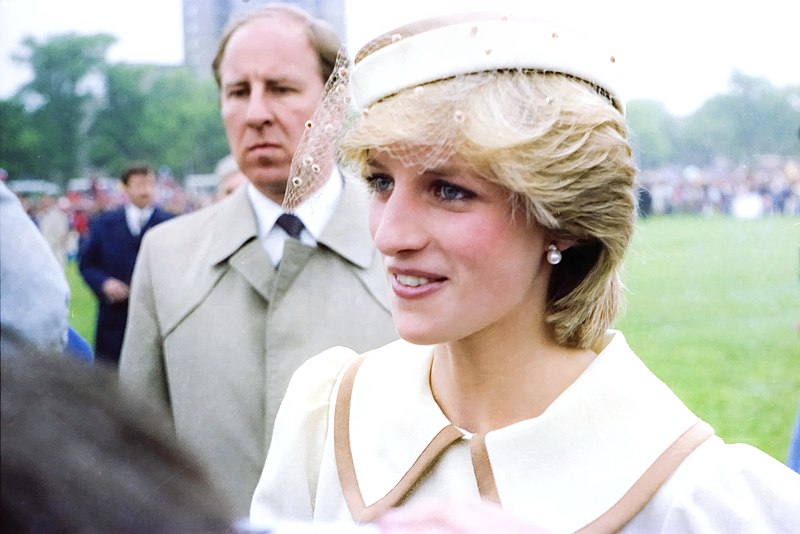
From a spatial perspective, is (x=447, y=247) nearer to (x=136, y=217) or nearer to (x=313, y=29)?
(x=313, y=29)

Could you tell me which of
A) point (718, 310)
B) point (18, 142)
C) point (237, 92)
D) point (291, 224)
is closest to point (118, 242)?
point (18, 142)

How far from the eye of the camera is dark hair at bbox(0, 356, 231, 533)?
544mm

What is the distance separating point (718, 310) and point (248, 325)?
4.12ft

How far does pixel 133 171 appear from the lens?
4.23 m

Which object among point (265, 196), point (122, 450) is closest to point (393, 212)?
point (265, 196)

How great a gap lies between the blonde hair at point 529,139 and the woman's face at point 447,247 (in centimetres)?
3

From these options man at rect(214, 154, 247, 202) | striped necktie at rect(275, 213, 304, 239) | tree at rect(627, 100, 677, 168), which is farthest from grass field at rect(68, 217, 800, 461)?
man at rect(214, 154, 247, 202)

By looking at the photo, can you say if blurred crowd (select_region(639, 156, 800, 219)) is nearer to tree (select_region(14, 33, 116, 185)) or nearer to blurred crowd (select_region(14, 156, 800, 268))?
blurred crowd (select_region(14, 156, 800, 268))

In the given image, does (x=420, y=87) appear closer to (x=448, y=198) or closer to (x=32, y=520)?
(x=448, y=198)

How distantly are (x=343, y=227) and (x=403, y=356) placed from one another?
1.11 feet

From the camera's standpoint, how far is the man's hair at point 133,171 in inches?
165

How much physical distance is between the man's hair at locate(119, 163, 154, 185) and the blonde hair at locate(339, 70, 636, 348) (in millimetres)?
3022

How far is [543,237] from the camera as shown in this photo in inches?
53.9

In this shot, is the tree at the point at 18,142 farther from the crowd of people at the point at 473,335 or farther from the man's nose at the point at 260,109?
the crowd of people at the point at 473,335
